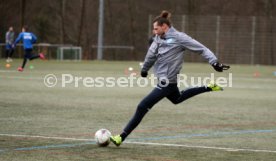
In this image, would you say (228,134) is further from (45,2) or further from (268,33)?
(45,2)

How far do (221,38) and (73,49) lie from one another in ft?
36.0

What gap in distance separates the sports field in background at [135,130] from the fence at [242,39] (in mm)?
31068

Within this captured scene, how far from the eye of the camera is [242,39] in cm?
5331

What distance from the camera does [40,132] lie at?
11797mm

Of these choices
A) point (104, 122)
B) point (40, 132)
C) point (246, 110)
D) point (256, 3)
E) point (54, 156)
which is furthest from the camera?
point (256, 3)

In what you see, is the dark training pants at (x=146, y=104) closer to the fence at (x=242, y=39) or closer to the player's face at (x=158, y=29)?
the player's face at (x=158, y=29)

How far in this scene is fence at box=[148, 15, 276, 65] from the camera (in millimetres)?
52812

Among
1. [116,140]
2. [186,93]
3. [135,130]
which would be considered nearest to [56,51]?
[135,130]

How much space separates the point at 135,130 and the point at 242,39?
41734mm

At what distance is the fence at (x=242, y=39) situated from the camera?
2079 inches

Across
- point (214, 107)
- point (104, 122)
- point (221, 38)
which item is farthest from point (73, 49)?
point (104, 122)

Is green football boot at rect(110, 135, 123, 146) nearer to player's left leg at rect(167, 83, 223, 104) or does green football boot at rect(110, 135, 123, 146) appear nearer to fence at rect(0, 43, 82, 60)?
player's left leg at rect(167, 83, 223, 104)

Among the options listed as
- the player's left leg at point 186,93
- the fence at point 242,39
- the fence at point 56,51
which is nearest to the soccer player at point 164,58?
the player's left leg at point 186,93

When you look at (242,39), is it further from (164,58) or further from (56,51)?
(164,58)
